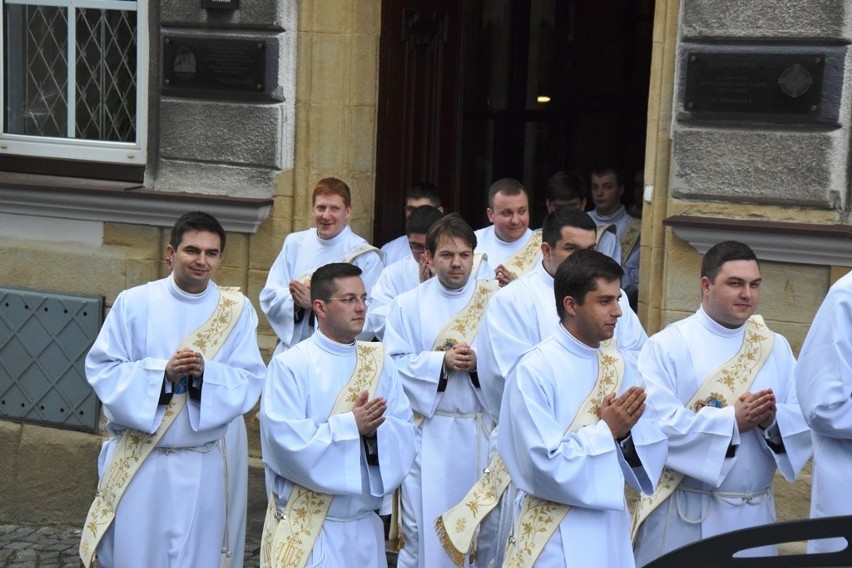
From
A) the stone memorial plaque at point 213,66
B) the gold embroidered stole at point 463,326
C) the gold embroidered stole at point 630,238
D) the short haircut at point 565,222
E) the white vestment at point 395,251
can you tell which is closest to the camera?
the short haircut at point 565,222

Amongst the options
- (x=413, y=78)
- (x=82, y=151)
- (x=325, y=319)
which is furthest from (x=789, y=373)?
(x=82, y=151)

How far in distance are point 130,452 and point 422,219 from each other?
2.10 m

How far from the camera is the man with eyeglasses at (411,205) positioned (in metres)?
8.64

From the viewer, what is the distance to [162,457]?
22.6 ft

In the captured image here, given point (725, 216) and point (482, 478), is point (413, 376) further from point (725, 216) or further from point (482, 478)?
point (725, 216)

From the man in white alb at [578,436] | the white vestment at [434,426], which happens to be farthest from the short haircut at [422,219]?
the man in white alb at [578,436]

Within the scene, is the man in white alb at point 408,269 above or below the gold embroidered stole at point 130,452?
above

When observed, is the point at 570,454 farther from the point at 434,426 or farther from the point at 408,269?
the point at 408,269

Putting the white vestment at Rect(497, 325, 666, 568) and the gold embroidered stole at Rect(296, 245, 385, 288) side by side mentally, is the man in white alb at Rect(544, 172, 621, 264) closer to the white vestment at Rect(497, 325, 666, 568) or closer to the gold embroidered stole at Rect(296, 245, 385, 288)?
the gold embroidered stole at Rect(296, 245, 385, 288)

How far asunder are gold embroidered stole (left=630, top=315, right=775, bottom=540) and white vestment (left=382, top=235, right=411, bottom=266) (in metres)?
2.93

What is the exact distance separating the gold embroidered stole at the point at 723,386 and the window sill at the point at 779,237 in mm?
1084

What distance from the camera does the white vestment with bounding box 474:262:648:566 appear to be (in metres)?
6.77

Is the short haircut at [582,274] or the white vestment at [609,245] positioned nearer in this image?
the short haircut at [582,274]

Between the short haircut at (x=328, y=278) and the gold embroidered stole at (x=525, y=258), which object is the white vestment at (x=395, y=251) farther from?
the short haircut at (x=328, y=278)
